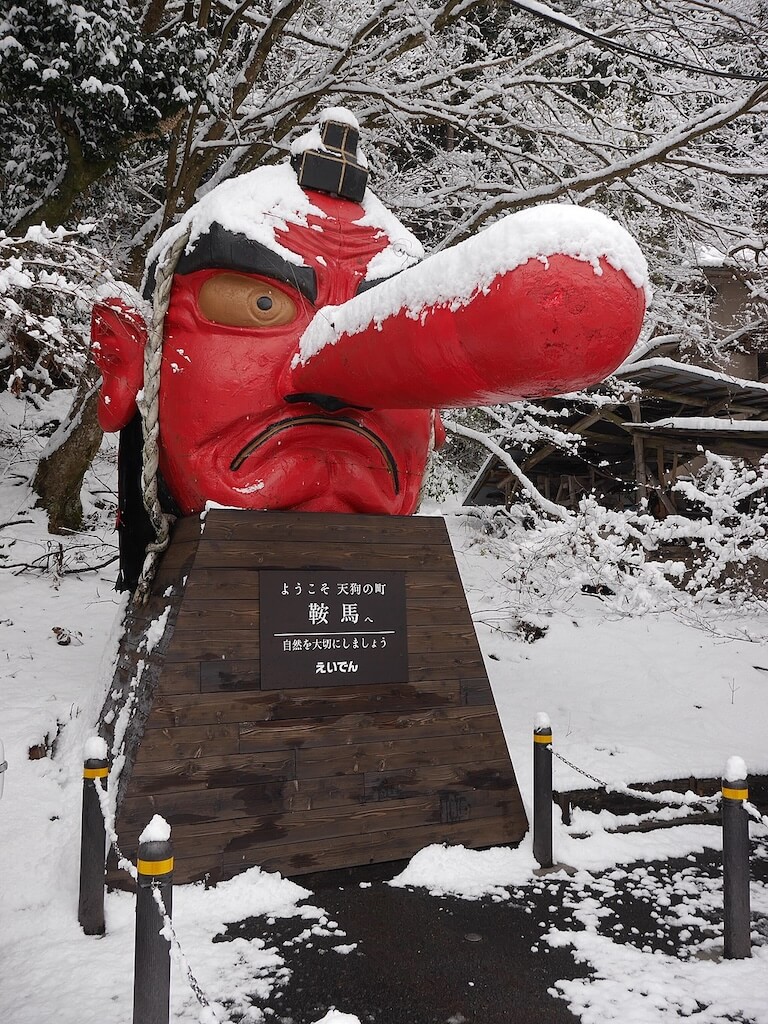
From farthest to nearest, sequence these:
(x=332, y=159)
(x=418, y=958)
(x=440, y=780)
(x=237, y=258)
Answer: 1. (x=440, y=780)
2. (x=332, y=159)
3. (x=237, y=258)
4. (x=418, y=958)

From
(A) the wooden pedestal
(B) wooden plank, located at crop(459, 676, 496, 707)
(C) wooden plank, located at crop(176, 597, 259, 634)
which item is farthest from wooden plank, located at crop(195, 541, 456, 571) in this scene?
(B) wooden plank, located at crop(459, 676, 496, 707)

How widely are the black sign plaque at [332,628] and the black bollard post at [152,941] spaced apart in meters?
1.51

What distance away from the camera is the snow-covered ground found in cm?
291

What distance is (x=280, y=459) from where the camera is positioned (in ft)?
12.8

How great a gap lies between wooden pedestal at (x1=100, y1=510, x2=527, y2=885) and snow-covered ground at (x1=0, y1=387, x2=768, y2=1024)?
205 millimetres

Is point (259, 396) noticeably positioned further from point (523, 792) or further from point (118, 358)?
point (523, 792)

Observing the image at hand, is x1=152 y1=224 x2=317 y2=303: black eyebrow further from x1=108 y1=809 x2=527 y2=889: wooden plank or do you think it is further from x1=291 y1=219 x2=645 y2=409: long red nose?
x1=108 y1=809 x2=527 y2=889: wooden plank

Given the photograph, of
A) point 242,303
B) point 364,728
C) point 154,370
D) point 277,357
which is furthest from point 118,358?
point 364,728

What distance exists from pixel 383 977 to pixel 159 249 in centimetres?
343

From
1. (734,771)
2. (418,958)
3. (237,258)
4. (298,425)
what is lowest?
(418,958)

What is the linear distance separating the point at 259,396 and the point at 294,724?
153cm

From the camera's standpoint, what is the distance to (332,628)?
4016mm

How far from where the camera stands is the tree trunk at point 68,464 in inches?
310

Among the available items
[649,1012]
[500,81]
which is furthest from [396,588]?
[500,81]
